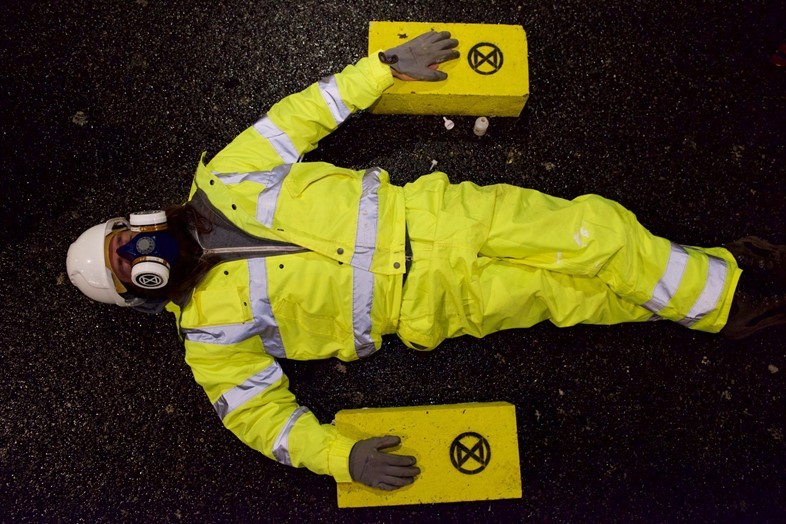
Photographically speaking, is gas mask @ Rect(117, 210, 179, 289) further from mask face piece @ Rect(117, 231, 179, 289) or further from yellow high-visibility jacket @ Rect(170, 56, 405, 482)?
yellow high-visibility jacket @ Rect(170, 56, 405, 482)

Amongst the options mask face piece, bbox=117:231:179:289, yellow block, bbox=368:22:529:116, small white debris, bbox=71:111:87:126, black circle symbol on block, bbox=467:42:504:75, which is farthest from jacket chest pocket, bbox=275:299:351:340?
small white debris, bbox=71:111:87:126

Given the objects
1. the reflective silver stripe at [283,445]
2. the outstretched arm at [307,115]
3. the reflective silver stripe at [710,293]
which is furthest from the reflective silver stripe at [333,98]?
the reflective silver stripe at [710,293]

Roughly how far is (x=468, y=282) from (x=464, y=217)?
0.16 m

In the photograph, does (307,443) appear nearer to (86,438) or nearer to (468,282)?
(468,282)

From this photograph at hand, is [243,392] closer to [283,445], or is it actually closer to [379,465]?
[283,445]

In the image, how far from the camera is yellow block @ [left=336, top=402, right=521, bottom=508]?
159cm

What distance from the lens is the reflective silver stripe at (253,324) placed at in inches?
55.1

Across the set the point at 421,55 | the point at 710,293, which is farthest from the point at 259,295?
the point at 710,293

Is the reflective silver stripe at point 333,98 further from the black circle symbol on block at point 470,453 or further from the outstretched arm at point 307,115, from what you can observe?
the black circle symbol on block at point 470,453

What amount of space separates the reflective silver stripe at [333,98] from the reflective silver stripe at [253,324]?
45cm

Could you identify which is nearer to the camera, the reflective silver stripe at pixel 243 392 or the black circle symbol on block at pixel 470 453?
the reflective silver stripe at pixel 243 392

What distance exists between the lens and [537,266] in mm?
1442

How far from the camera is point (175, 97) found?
6.10 feet

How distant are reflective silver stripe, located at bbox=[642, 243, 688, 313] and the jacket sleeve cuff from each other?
2.74 ft
